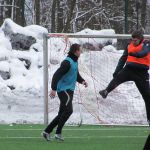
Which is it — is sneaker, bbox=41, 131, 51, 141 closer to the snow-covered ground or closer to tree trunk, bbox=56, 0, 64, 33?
the snow-covered ground

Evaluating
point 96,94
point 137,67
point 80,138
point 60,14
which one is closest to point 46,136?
point 80,138

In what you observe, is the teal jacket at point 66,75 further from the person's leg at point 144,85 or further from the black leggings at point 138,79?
the person's leg at point 144,85

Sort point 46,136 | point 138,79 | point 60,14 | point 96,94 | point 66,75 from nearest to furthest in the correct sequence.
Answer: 1. point 66,75
2. point 46,136
3. point 138,79
4. point 96,94
5. point 60,14

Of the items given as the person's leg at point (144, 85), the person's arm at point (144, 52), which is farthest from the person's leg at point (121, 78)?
the person's arm at point (144, 52)

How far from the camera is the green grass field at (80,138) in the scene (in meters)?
11.1

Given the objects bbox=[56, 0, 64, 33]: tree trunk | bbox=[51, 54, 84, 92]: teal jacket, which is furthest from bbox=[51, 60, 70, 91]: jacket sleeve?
bbox=[56, 0, 64, 33]: tree trunk

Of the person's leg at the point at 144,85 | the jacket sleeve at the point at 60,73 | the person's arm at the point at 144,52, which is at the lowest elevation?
the person's leg at the point at 144,85

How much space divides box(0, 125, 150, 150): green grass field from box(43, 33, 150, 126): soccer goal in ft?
5.67

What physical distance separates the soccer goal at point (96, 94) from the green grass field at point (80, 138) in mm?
1729

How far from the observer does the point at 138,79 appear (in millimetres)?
12422

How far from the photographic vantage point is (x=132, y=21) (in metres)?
32.0

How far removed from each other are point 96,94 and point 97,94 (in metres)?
0.03

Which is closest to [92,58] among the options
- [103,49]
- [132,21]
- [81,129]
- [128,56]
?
A: [103,49]

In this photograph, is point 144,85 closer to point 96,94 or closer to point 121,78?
point 121,78
